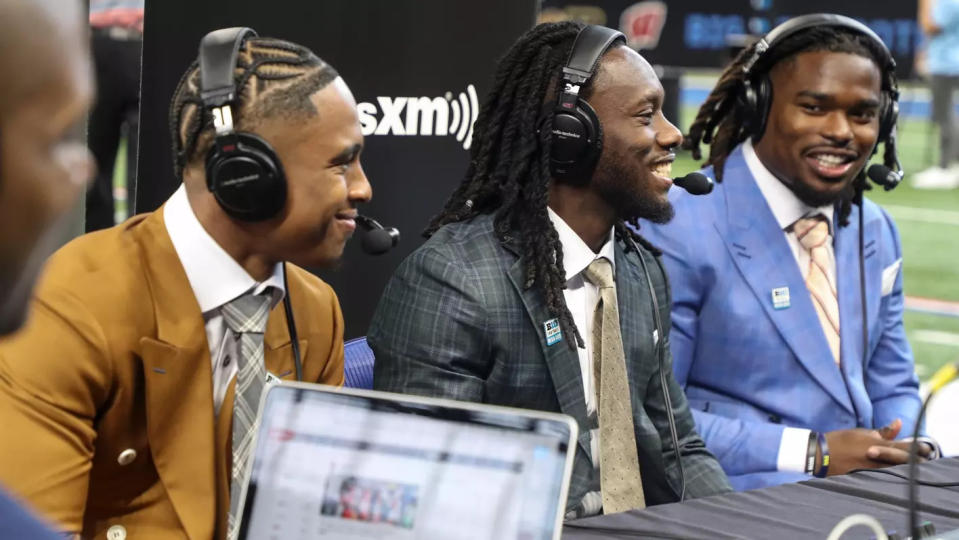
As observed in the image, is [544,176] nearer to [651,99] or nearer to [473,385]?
[651,99]

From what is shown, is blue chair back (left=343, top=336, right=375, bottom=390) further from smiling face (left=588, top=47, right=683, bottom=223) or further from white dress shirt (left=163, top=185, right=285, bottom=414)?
smiling face (left=588, top=47, right=683, bottom=223)

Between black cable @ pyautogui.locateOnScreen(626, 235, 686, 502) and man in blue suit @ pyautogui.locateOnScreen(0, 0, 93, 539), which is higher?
man in blue suit @ pyautogui.locateOnScreen(0, 0, 93, 539)

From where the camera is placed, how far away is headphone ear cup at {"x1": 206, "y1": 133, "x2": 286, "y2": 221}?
1.95 meters

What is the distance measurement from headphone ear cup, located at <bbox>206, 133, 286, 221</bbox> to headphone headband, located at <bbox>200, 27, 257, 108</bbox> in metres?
0.07

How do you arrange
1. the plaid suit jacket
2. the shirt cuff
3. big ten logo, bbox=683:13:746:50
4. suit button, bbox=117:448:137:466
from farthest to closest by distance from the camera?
big ten logo, bbox=683:13:746:50, the shirt cuff, the plaid suit jacket, suit button, bbox=117:448:137:466

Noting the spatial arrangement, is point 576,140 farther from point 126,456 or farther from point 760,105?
point 126,456

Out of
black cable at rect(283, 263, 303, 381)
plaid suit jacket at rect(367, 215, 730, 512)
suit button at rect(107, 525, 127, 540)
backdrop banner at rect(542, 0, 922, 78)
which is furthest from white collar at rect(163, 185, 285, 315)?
backdrop banner at rect(542, 0, 922, 78)

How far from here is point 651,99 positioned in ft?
8.76

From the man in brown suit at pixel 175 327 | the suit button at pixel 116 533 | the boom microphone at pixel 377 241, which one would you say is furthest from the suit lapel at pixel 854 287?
the suit button at pixel 116 533

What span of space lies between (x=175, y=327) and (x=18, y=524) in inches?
51.2

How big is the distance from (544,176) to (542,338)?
1.14 feet

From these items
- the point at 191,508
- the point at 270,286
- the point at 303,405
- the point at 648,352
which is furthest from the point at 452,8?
the point at 303,405

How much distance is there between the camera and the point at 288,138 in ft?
6.70

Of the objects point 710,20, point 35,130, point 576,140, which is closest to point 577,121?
point 576,140
